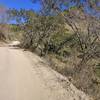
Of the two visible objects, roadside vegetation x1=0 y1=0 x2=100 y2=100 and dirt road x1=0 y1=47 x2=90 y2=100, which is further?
roadside vegetation x1=0 y1=0 x2=100 y2=100

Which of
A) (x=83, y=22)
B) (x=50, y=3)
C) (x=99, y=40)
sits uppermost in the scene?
(x=50, y=3)

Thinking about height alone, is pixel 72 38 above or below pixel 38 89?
above

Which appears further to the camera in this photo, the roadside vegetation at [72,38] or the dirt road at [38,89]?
the roadside vegetation at [72,38]

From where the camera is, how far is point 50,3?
25.5 metres

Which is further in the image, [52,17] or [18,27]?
[18,27]

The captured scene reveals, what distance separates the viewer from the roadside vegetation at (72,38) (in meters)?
16.6

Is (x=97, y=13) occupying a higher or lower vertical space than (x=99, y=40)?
higher

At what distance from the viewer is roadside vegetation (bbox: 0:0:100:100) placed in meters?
16.6

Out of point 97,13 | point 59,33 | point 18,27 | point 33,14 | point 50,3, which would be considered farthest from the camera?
point 18,27

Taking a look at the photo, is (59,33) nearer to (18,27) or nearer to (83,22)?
(18,27)

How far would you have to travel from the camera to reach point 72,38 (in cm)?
3028

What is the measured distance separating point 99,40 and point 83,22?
1856 mm

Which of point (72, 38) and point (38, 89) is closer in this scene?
point (38, 89)

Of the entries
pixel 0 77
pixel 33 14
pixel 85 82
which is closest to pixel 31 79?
pixel 0 77
